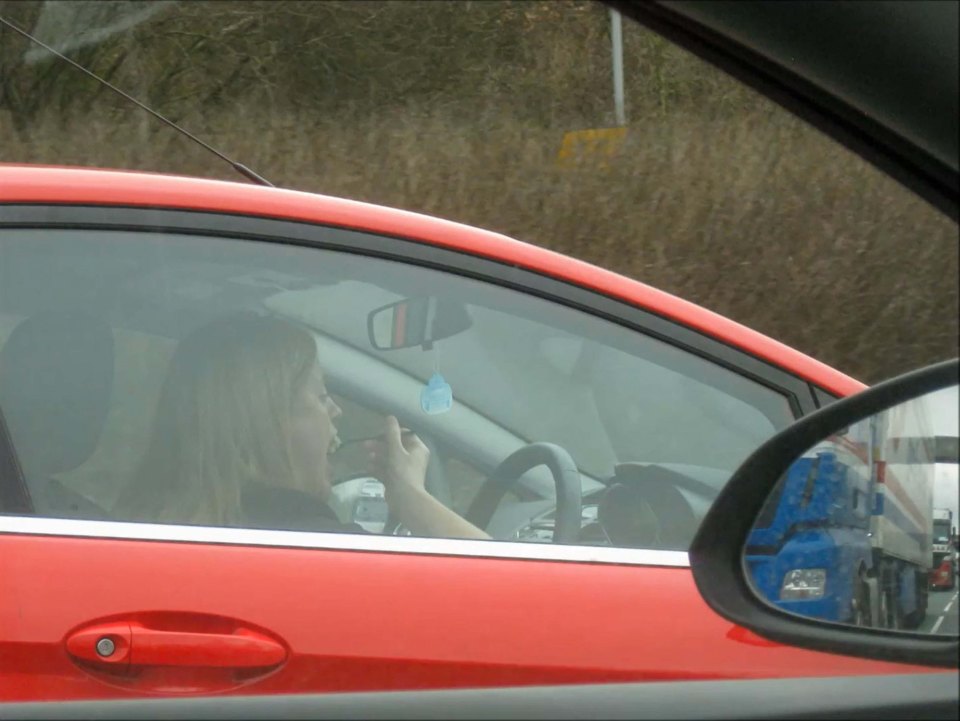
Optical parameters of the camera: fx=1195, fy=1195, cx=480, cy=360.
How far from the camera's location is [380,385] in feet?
6.15

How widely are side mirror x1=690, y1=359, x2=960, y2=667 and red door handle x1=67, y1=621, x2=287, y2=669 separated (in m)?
0.74

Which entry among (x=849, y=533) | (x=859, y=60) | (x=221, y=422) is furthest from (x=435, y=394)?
(x=859, y=60)

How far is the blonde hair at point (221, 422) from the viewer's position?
5.74ft

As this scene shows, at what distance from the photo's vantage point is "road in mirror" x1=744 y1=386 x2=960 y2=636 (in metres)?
1.02

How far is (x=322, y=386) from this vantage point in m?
1.87

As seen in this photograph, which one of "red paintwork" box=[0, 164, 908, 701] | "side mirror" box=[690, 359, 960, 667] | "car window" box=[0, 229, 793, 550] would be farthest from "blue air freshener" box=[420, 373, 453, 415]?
"side mirror" box=[690, 359, 960, 667]

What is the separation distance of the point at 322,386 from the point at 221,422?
0.56 feet

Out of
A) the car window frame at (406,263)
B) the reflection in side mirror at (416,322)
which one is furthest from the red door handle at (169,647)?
the reflection in side mirror at (416,322)

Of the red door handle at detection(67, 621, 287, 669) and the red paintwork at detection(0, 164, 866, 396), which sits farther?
the red paintwork at detection(0, 164, 866, 396)

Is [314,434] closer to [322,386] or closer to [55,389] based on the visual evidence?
[322,386]

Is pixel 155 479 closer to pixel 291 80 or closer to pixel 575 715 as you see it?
pixel 575 715

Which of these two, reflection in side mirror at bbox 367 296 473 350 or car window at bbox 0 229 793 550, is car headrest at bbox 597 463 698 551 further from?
reflection in side mirror at bbox 367 296 473 350

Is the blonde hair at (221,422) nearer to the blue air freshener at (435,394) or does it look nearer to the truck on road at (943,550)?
the blue air freshener at (435,394)

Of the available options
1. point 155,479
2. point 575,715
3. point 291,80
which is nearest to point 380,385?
point 155,479
